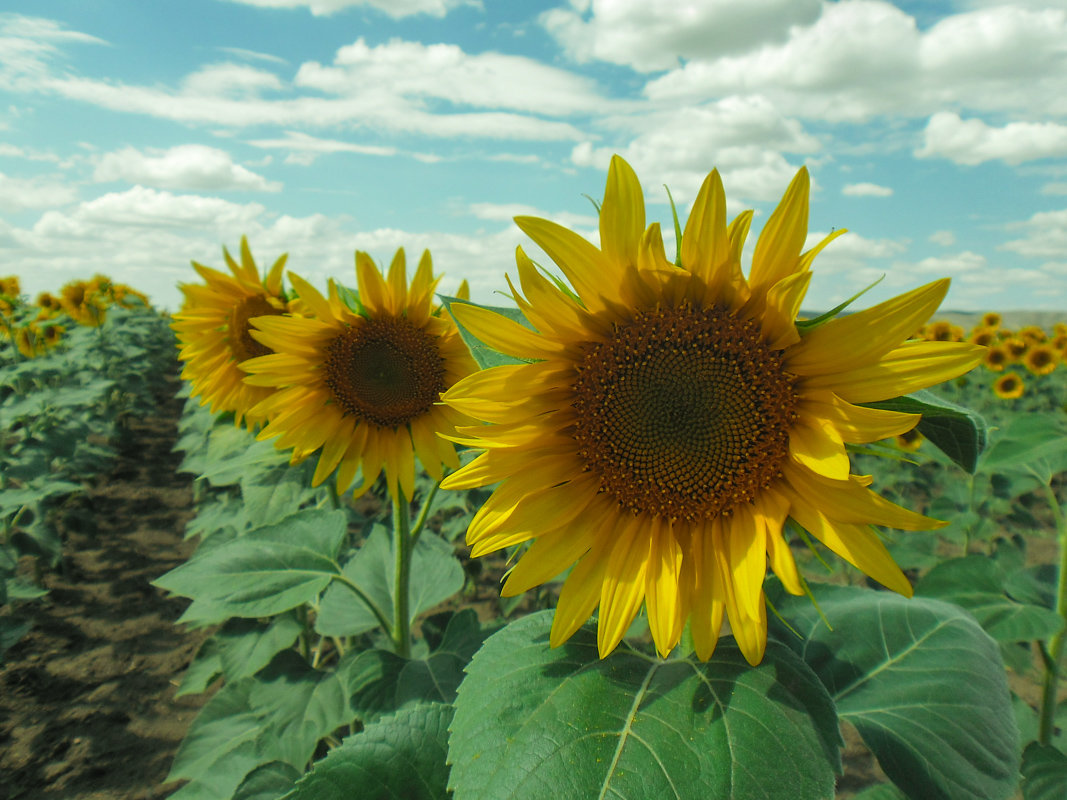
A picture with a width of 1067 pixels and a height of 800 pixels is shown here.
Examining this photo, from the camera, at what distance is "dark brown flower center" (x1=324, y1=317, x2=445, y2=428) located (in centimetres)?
269

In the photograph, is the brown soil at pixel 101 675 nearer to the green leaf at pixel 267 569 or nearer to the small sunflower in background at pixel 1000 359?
the green leaf at pixel 267 569

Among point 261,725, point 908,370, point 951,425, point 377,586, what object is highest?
point 908,370

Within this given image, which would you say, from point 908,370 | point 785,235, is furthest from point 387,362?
point 908,370

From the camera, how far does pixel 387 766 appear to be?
4.62ft

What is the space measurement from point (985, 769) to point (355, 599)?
7.66 ft

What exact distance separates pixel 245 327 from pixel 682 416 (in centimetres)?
266

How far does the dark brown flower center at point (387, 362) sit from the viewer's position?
2.69 metres

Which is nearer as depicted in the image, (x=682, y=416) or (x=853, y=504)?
(x=853, y=504)

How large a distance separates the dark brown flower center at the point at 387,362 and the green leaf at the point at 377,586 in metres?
0.62

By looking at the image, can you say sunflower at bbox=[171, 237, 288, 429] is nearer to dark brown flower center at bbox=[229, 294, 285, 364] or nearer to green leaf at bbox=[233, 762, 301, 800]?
dark brown flower center at bbox=[229, 294, 285, 364]

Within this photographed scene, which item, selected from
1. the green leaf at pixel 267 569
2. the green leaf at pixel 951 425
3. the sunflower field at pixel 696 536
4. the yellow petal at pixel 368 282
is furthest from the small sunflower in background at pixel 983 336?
the green leaf at pixel 951 425

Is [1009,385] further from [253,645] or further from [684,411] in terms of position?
[684,411]

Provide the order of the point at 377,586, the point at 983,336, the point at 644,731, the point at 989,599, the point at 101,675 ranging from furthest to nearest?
the point at 983,336, the point at 101,675, the point at 377,586, the point at 989,599, the point at 644,731

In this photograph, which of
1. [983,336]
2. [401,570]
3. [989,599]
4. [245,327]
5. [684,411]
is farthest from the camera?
[983,336]
